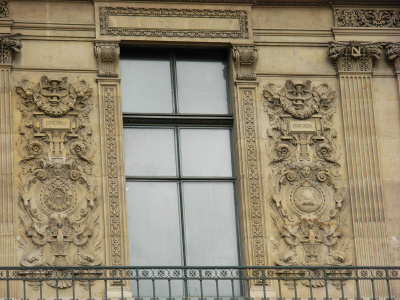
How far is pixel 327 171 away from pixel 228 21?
2.64 metres

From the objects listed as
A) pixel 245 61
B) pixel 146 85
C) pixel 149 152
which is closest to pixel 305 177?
pixel 245 61

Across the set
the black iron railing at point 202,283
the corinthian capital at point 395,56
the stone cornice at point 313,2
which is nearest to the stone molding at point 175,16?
the stone cornice at point 313,2

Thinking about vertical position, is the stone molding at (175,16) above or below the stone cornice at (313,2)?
below

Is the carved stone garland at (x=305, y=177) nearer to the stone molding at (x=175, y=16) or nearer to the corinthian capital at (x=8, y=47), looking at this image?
the stone molding at (x=175, y=16)

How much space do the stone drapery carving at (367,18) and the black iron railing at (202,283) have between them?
3.76m

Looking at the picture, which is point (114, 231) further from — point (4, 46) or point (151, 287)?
point (4, 46)

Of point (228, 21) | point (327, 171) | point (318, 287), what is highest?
point (228, 21)

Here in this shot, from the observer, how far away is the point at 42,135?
17.6 m

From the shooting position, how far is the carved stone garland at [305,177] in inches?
697

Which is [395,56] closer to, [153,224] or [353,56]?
[353,56]

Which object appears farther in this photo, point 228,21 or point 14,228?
point 228,21

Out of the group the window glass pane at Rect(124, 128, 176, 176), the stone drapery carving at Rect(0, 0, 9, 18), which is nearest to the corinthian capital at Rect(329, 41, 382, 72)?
the window glass pane at Rect(124, 128, 176, 176)

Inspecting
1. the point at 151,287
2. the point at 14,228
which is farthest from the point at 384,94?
the point at 14,228

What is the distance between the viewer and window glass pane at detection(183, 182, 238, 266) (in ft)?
58.2
